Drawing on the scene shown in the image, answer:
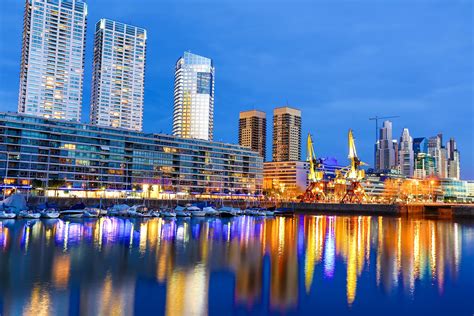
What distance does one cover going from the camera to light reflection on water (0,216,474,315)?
876 inches

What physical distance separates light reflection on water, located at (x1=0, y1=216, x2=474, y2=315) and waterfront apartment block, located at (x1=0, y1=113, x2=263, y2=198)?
85284 millimetres

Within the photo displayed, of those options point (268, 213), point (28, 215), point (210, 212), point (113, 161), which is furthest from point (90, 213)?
point (113, 161)

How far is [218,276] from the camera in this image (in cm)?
2931

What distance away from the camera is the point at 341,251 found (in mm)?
44312

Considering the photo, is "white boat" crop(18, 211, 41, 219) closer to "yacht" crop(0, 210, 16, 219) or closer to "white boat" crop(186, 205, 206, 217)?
"yacht" crop(0, 210, 16, 219)

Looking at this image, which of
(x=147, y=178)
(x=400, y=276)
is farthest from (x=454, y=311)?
(x=147, y=178)

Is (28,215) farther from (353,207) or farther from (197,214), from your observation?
(353,207)

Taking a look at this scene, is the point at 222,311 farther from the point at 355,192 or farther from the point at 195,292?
the point at 355,192

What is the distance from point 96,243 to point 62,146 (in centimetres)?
10333

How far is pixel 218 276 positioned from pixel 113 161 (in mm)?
128708

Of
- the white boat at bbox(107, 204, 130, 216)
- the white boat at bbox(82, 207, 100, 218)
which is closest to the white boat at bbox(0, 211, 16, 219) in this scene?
the white boat at bbox(82, 207, 100, 218)

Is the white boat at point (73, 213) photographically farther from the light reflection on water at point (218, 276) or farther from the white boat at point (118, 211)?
the light reflection on water at point (218, 276)

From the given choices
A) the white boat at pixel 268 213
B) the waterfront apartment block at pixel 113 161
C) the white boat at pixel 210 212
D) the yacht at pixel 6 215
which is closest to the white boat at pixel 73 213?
the yacht at pixel 6 215

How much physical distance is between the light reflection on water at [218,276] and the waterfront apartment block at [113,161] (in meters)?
85.3
